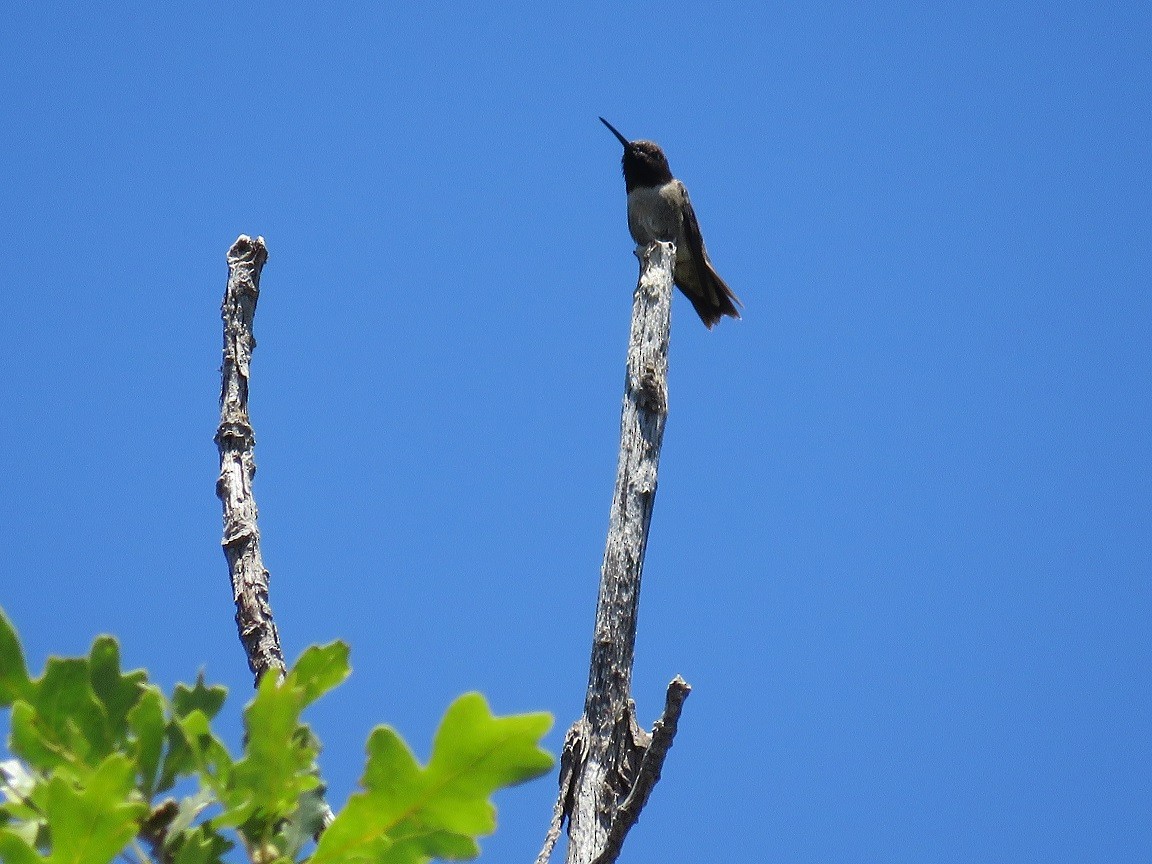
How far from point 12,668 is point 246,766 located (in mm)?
244

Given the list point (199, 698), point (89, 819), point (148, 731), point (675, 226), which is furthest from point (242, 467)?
point (675, 226)

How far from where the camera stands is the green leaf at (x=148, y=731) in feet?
3.40

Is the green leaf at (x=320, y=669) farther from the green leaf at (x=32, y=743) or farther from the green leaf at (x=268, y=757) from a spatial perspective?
the green leaf at (x=32, y=743)

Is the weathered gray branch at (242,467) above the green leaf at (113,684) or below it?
above

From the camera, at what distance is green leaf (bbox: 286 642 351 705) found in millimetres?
1131

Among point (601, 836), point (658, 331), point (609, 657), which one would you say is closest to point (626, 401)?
point (658, 331)

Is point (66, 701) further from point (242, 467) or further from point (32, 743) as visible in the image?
point (242, 467)

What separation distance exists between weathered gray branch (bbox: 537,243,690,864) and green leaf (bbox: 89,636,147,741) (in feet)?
5.74

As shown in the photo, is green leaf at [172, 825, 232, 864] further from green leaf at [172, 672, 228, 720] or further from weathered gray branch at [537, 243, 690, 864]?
weathered gray branch at [537, 243, 690, 864]

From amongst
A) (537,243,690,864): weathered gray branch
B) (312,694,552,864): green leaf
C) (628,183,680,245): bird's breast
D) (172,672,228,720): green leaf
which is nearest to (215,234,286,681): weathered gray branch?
(537,243,690,864): weathered gray branch

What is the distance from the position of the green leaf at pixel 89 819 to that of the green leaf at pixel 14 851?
0.02 m

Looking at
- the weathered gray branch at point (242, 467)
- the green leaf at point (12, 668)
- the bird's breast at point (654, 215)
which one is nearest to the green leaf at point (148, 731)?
the green leaf at point (12, 668)

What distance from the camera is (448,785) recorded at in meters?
1.04

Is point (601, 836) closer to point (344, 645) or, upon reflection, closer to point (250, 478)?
point (250, 478)
